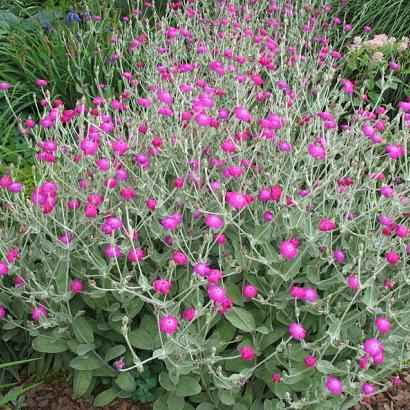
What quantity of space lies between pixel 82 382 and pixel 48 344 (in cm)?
20

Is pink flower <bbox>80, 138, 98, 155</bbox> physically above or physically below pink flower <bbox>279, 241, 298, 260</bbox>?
above

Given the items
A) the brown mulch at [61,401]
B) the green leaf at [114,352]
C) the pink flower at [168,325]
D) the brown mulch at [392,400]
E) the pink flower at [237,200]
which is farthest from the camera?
the brown mulch at [392,400]

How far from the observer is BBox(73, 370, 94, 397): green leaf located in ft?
7.14

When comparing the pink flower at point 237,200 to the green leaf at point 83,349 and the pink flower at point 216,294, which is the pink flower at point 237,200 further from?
the green leaf at point 83,349

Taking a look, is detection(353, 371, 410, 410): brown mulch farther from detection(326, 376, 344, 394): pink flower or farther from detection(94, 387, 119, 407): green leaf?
detection(94, 387, 119, 407): green leaf

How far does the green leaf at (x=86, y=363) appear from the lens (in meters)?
2.16

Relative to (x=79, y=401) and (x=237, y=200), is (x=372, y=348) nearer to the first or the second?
(x=237, y=200)

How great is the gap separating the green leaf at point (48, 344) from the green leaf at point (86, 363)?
81mm

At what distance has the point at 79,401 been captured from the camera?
2359 millimetres

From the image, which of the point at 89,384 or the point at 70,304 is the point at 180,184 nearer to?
the point at 70,304

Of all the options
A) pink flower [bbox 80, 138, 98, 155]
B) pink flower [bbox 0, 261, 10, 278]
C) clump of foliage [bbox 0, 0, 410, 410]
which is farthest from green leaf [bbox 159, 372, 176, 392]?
pink flower [bbox 80, 138, 98, 155]

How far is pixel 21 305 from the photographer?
7.72 ft

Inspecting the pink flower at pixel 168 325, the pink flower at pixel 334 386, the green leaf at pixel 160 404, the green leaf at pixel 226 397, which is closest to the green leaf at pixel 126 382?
the green leaf at pixel 160 404

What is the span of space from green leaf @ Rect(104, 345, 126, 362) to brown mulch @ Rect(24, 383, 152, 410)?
0.89ft
